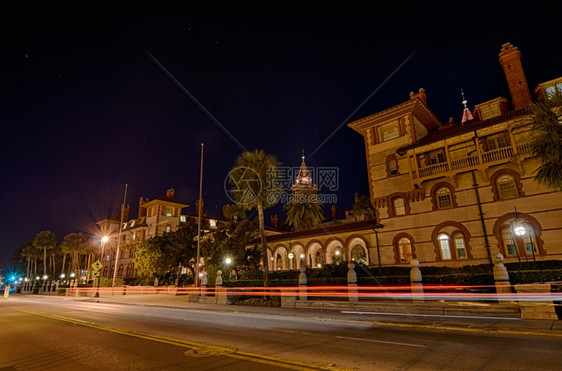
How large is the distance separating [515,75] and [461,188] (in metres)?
11.2

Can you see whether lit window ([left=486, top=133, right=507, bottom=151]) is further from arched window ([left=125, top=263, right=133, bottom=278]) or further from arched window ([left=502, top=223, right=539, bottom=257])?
arched window ([left=125, top=263, right=133, bottom=278])

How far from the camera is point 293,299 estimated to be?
1845 centimetres

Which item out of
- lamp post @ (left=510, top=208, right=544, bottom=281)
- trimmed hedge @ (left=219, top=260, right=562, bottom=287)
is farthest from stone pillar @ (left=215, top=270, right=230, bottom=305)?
lamp post @ (left=510, top=208, right=544, bottom=281)

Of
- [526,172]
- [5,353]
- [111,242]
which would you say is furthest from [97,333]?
[111,242]

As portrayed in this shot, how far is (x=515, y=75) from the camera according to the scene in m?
25.6

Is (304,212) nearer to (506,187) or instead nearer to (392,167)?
(392,167)

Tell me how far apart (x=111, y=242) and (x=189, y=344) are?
→ 70.2 meters

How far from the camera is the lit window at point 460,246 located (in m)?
23.5

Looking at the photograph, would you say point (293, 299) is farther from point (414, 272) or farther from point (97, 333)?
point (97, 333)

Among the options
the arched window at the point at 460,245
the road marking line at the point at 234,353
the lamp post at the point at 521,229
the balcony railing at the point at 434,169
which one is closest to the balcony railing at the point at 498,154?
the balcony railing at the point at 434,169

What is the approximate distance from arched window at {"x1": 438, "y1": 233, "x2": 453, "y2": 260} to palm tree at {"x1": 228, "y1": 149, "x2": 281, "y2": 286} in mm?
13936

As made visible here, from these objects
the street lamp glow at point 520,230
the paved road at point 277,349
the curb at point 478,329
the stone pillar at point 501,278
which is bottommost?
the curb at point 478,329

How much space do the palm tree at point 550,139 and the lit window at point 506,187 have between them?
6074 mm

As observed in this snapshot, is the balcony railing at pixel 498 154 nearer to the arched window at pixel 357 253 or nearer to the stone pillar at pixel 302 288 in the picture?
the arched window at pixel 357 253
